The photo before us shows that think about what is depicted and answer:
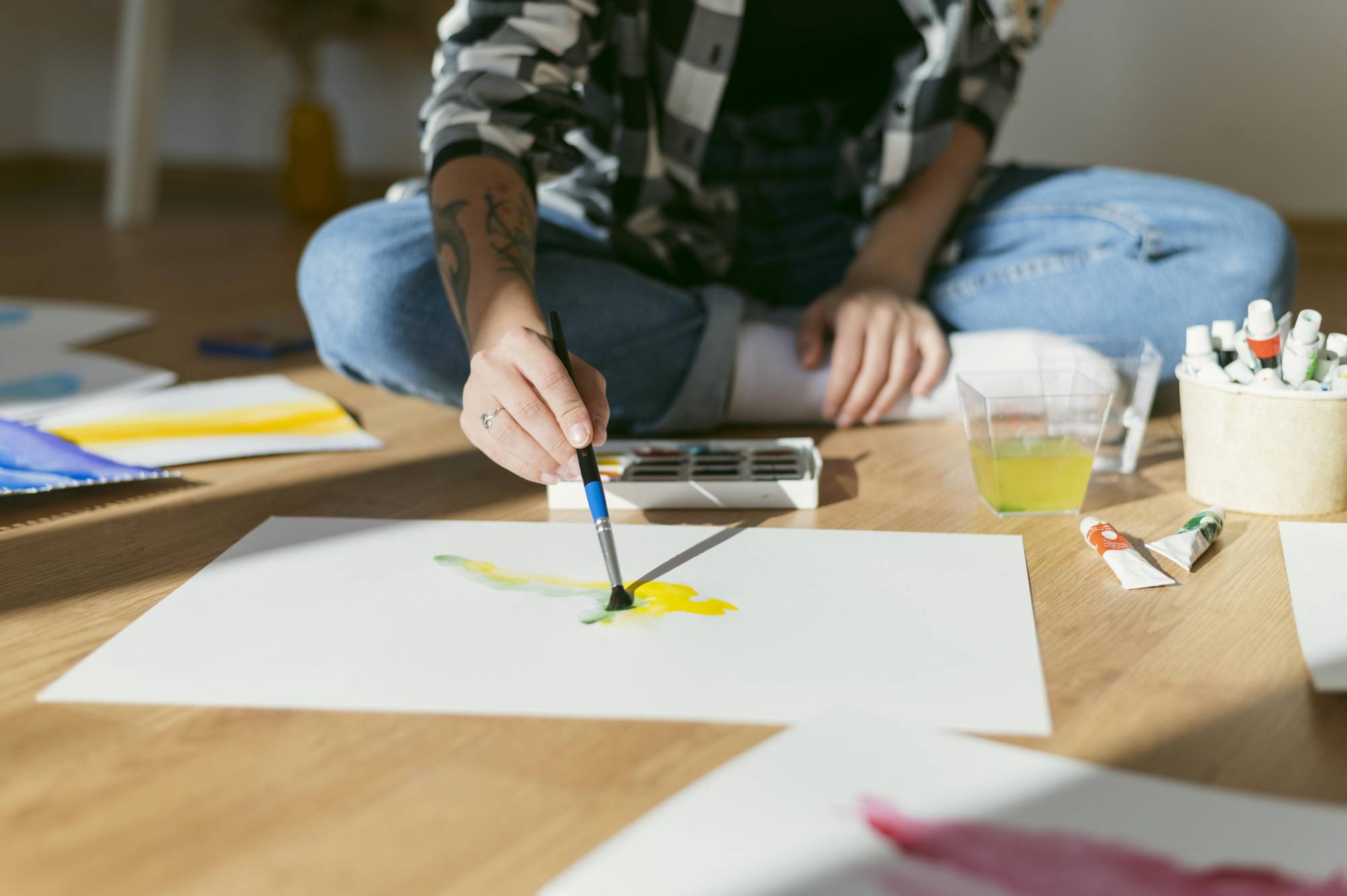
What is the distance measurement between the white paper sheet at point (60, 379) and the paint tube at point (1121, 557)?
0.94m

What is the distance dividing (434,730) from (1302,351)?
0.61 meters

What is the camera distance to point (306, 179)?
2.92m

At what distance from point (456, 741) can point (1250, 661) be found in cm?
41

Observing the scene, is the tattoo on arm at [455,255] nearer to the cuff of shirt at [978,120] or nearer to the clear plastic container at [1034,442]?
the clear plastic container at [1034,442]

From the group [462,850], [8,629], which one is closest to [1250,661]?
[462,850]

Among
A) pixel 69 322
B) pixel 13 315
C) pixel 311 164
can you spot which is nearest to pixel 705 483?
pixel 69 322

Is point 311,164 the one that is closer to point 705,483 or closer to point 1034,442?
point 705,483

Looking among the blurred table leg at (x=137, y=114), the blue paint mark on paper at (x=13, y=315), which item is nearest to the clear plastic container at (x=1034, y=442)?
the blue paint mark on paper at (x=13, y=315)

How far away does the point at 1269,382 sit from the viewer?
853 mm

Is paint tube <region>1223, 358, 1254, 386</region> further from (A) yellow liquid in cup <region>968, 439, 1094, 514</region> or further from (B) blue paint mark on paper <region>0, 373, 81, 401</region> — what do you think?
(B) blue paint mark on paper <region>0, 373, 81, 401</region>

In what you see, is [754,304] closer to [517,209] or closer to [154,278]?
[517,209]

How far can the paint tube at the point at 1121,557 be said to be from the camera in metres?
0.78

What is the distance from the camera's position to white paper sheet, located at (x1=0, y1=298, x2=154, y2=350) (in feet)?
5.24

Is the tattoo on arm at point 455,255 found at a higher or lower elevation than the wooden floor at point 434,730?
higher
